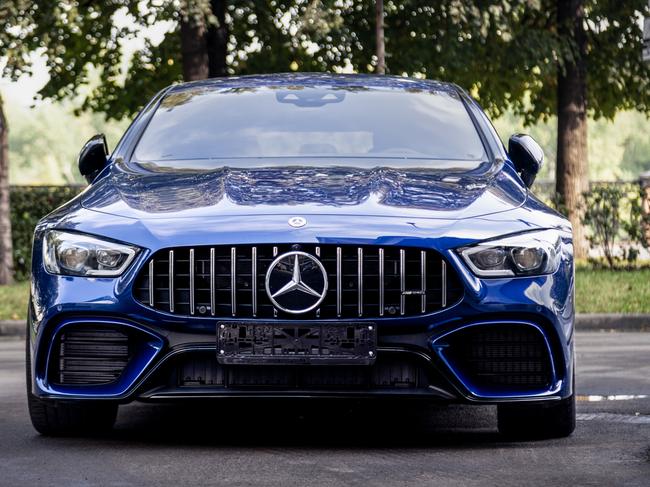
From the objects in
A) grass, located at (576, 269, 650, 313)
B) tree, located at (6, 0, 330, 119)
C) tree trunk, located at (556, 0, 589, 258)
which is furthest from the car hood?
tree trunk, located at (556, 0, 589, 258)

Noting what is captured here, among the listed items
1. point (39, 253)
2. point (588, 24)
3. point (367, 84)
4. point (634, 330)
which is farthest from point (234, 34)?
point (39, 253)

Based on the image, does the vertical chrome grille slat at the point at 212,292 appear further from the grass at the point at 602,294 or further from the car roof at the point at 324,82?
the grass at the point at 602,294

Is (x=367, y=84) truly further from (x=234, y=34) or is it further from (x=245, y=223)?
(x=234, y=34)

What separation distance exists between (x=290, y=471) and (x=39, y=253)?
142 cm

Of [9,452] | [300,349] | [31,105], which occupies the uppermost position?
[300,349]

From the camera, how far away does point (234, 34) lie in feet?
86.8

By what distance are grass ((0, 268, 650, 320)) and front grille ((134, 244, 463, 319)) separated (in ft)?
29.8

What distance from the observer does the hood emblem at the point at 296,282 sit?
5.79 meters

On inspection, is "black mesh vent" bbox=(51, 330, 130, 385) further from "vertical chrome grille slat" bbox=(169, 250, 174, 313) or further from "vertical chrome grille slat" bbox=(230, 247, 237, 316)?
"vertical chrome grille slat" bbox=(230, 247, 237, 316)

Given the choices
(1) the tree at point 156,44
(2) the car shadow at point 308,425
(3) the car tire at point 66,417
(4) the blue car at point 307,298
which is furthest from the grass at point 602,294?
(4) the blue car at point 307,298

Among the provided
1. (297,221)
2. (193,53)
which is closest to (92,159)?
(297,221)

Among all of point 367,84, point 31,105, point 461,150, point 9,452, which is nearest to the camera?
point 9,452

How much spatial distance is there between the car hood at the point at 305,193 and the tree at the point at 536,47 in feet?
55.6

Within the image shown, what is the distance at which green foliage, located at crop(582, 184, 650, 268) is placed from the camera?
19453 mm
